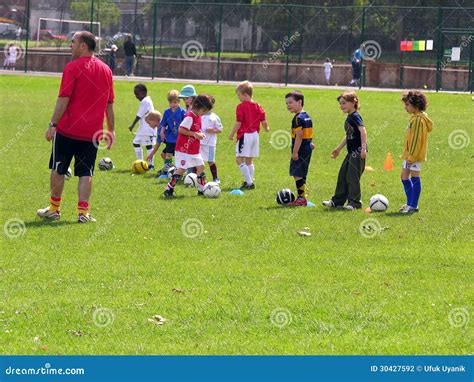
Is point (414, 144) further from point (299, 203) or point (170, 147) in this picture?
point (170, 147)

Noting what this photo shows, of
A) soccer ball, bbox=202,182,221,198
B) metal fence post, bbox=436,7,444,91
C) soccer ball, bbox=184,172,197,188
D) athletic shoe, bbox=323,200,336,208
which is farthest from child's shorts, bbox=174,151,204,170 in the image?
metal fence post, bbox=436,7,444,91

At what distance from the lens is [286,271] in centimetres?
936

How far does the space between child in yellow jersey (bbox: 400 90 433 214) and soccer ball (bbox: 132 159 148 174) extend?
17.4ft

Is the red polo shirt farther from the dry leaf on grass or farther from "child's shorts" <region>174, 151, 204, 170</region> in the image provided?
the dry leaf on grass

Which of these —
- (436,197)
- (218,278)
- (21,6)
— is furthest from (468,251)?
(21,6)

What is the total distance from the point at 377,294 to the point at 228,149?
12.8m

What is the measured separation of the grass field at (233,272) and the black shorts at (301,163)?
0.53 meters

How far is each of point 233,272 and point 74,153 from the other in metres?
3.39

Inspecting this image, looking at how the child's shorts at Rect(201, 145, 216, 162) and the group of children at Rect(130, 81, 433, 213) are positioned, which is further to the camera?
the child's shorts at Rect(201, 145, 216, 162)

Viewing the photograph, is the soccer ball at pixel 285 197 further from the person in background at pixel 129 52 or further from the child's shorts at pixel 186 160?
the person in background at pixel 129 52

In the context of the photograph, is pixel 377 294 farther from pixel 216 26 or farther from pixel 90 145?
Answer: pixel 216 26

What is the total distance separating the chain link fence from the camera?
43.5 metres

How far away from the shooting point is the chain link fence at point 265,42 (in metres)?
43.5

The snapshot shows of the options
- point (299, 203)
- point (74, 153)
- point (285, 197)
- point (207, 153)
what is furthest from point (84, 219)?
point (207, 153)
